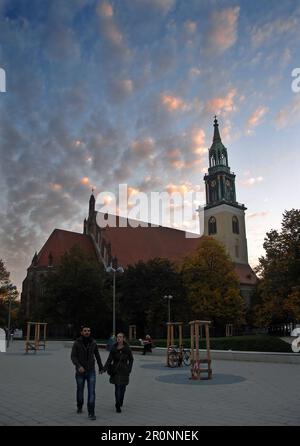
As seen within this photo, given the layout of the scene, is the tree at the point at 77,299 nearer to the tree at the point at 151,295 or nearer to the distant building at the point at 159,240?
the tree at the point at 151,295

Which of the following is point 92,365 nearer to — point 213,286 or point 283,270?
point 283,270

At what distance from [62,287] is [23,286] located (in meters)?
26.2

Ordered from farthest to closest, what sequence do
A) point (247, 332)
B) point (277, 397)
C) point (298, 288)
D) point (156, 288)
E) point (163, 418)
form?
1. point (247, 332)
2. point (156, 288)
3. point (298, 288)
4. point (277, 397)
5. point (163, 418)

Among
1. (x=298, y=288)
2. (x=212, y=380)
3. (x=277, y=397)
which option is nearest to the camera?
(x=277, y=397)

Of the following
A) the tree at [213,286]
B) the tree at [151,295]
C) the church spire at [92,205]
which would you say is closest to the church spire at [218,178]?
the church spire at [92,205]

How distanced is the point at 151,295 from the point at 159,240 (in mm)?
30363

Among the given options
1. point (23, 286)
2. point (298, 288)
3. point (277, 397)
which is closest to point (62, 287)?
point (23, 286)

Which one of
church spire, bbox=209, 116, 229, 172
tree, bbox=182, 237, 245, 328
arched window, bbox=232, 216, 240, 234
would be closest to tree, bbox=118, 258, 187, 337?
tree, bbox=182, 237, 245, 328

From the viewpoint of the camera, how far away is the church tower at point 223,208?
270 feet

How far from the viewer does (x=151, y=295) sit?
49.0 metres

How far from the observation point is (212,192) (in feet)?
281

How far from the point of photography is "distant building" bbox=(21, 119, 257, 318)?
71.6m

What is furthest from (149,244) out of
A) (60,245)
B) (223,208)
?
(223,208)
